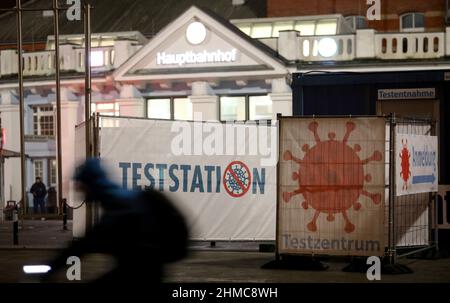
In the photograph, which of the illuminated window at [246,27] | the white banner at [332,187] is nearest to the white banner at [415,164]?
the white banner at [332,187]

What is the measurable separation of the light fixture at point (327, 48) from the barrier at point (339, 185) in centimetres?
2247

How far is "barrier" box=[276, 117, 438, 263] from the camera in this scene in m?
14.9

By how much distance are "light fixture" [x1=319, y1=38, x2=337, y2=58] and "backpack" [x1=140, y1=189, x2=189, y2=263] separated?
3024 centimetres

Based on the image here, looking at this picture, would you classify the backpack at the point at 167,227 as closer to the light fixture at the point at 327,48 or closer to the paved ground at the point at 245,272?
the paved ground at the point at 245,272

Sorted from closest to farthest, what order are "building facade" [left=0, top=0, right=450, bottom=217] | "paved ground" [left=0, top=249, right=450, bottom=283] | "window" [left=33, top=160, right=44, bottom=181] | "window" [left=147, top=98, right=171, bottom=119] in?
"paved ground" [left=0, top=249, right=450, bottom=283] < "building facade" [left=0, top=0, right=450, bottom=217] < "window" [left=147, top=98, right=171, bottom=119] < "window" [left=33, top=160, right=44, bottom=181]

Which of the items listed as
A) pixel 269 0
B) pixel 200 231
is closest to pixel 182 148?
pixel 200 231

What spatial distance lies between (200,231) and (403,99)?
6.89 m

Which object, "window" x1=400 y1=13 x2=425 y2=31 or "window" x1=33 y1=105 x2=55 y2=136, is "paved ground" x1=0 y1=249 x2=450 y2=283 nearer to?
"window" x1=33 y1=105 x2=55 y2=136

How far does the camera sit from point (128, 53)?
133ft

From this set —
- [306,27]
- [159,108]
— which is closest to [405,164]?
[159,108]

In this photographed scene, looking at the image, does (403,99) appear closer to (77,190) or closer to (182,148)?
(182,148)

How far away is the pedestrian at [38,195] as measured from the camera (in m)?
41.4

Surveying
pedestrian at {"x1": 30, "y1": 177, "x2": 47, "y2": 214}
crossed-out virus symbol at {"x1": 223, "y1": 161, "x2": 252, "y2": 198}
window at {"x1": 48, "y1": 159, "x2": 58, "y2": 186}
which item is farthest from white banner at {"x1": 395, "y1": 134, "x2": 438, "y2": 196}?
window at {"x1": 48, "y1": 159, "x2": 58, "y2": 186}

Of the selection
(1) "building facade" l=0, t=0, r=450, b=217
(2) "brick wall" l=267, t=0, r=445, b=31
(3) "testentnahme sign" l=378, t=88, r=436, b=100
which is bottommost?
(3) "testentnahme sign" l=378, t=88, r=436, b=100
